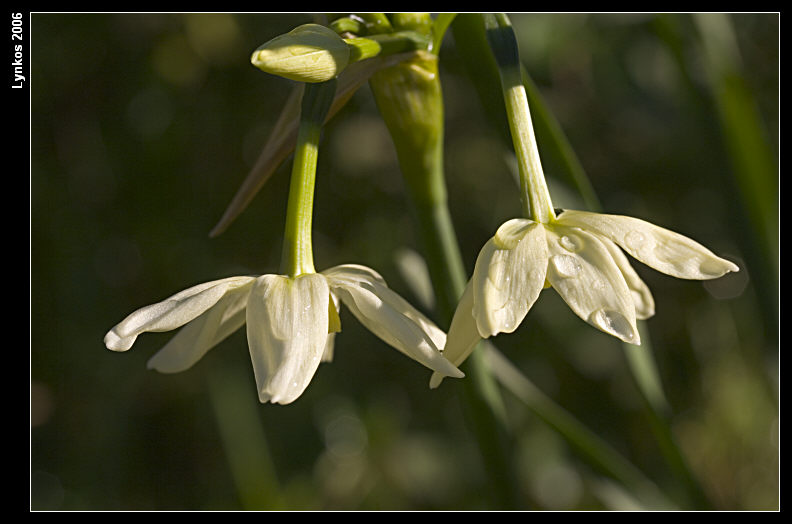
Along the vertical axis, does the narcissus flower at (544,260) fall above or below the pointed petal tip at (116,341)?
above

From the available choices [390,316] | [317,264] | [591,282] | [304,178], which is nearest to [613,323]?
[591,282]

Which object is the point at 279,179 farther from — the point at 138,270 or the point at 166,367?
the point at 166,367

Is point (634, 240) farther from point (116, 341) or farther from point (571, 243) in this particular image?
point (116, 341)

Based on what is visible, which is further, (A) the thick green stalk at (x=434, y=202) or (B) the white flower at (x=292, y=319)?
(A) the thick green stalk at (x=434, y=202)

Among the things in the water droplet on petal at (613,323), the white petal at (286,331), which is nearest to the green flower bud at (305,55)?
the white petal at (286,331)

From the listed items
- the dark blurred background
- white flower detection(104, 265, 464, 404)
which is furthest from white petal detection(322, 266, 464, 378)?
the dark blurred background

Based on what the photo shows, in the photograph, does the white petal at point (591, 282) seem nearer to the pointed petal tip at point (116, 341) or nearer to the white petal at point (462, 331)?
the white petal at point (462, 331)
